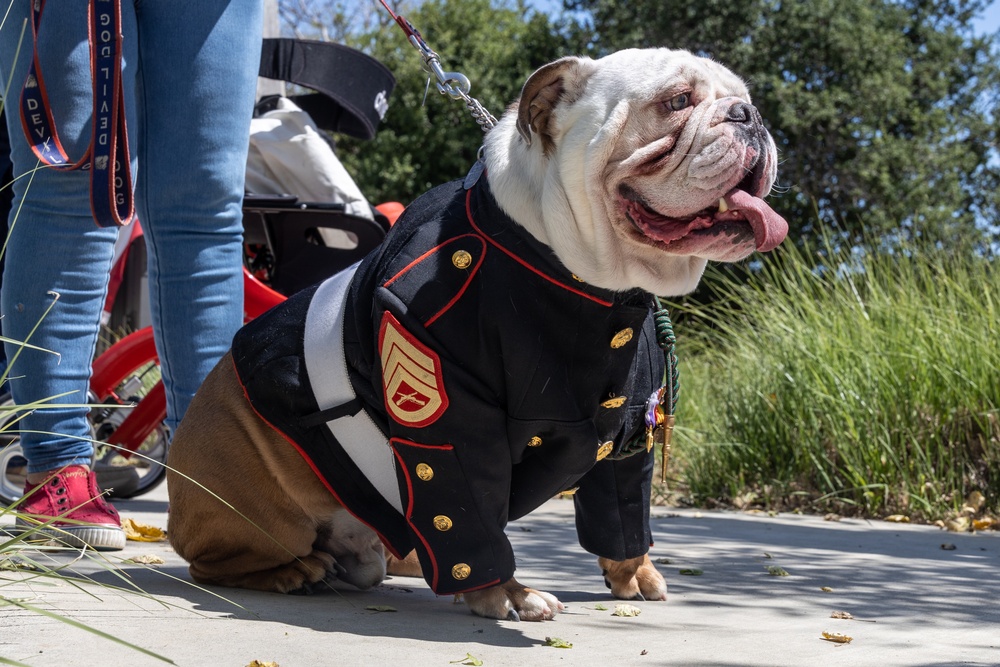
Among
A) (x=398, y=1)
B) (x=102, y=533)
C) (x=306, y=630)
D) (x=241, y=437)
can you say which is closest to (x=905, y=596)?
(x=306, y=630)

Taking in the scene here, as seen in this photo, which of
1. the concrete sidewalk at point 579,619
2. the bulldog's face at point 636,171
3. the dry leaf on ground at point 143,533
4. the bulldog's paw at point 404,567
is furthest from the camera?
the dry leaf on ground at point 143,533

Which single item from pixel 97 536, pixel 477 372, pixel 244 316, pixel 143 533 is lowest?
pixel 143 533

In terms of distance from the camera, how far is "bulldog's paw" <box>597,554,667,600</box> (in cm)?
275

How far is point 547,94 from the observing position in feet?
8.12

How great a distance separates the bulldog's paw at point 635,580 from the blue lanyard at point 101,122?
5.18 feet

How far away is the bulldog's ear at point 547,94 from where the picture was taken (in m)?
2.45

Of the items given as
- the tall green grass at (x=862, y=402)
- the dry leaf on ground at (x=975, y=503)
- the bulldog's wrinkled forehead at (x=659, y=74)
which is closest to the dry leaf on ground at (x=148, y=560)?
the bulldog's wrinkled forehead at (x=659, y=74)

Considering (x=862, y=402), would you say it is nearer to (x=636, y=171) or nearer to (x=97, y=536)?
(x=636, y=171)

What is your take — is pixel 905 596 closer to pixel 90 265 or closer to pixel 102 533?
pixel 102 533

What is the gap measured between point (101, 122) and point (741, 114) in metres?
1.61

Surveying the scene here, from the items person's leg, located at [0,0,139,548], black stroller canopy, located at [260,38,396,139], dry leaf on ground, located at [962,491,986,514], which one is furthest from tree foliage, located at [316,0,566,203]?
person's leg, located at [0,0,139,548]

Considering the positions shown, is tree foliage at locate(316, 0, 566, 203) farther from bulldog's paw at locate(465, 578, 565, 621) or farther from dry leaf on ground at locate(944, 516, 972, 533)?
bulldog's paw at locate(465, 578, 565, 621)

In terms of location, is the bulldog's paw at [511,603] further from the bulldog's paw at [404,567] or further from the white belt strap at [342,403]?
the bulldog's paw at [404,567]

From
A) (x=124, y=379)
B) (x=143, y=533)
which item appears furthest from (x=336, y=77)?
(x=143, y=533)
